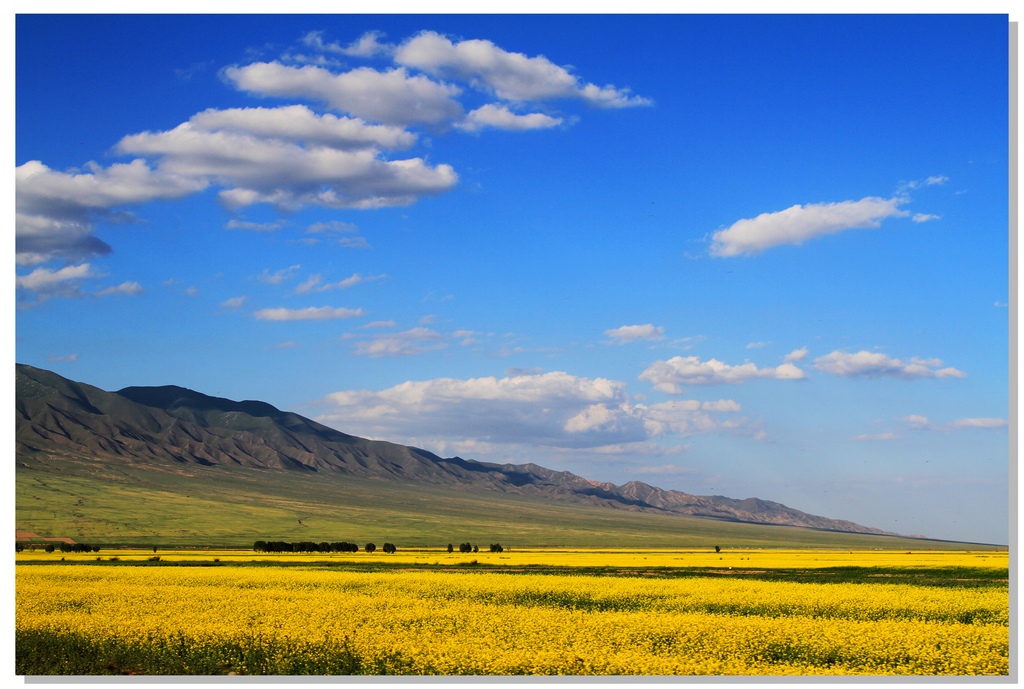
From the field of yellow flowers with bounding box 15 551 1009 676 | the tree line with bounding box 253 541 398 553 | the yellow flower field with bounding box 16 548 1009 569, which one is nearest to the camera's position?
the field of yellow flowers with bounding box 15 551 1009 676

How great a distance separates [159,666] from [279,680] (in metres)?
3.68

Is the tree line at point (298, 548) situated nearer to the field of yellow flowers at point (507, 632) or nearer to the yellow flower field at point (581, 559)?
the yellow flower field at point (581, 559)

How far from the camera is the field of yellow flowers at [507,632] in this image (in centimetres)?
2088

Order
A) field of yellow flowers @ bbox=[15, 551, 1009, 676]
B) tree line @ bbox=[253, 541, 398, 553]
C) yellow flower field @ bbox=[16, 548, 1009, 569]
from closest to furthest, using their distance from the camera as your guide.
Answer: field of yellow flowers @ bbox=[15, 551, 1009, 676] → yellow flower field @ bbox=[16, 548, 1009, 569] → tree line @ bbox=[253, 541, 398, 553]

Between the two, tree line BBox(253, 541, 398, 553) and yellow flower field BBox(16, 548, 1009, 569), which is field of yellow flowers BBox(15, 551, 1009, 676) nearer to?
yellow flower field BBox(16, 548, 1009, 569)

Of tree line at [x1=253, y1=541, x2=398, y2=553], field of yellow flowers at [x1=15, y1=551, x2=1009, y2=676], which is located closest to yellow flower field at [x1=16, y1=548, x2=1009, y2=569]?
tree line at [x1=253, y1=541, x2=398, y2=553]

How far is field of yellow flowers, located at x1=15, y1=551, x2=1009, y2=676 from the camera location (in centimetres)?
2088

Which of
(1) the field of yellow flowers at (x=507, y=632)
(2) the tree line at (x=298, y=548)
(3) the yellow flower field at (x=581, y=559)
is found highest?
(1) the field of yellow flowers at (x=507, y=632)

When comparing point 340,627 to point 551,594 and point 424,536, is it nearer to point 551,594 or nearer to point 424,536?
point 551,594

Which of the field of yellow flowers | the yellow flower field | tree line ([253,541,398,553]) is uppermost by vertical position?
the field of yellow flowers

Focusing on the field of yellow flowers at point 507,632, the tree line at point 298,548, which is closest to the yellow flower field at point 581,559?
the tree line at point 298,548

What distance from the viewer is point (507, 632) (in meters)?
24.0
